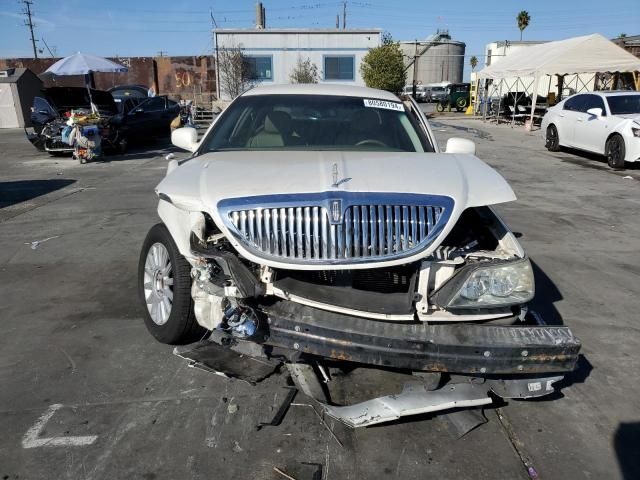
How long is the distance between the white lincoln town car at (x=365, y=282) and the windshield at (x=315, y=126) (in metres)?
0.88

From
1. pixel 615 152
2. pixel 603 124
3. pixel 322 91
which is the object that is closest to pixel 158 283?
pixel 322 91

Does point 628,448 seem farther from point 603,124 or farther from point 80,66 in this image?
point 80,66

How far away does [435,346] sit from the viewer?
252 centimetres

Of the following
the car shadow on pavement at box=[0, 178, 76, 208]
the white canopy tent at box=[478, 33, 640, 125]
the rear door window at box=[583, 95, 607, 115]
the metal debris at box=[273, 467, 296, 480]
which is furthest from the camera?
the white canopy tent at box=[478, 33, 640, 125]

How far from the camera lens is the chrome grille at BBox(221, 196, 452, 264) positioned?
8.72ft

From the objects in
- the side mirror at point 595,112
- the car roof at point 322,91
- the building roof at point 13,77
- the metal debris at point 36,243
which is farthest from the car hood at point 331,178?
the building roof at point 13,77

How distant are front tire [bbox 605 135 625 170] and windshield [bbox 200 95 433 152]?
902 cm

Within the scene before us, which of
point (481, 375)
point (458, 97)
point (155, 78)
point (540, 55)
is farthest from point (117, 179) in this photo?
point (458, 97)

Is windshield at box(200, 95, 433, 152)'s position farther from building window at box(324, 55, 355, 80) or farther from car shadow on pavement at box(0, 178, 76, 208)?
building window at box(324, 55, 355, 80)

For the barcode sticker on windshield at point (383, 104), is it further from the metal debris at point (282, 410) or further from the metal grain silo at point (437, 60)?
the metal grain silo at point (437, 60)

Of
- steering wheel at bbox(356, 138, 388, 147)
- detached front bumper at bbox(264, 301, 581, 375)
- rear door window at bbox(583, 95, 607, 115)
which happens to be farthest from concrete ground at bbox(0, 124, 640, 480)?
rear door window at bbox(583, 95, 607, 115)

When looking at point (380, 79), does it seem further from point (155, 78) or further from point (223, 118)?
point (223, 118)

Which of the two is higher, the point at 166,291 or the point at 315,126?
the point at 315,126

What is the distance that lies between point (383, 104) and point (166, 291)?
238 centimetres
